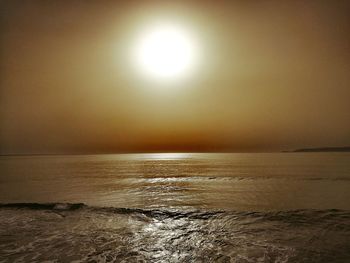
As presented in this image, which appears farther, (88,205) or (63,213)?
(88,205)

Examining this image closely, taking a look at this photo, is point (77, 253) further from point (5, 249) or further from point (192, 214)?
point (192, 214)

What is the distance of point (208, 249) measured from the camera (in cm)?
846

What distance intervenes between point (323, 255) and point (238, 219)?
5038 millimetres

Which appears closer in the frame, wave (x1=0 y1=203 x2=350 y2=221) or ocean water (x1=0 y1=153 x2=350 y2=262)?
ocean water (x1=0 y1=153 x2=350 y2=262)

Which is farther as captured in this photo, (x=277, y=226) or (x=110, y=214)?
(x=110, y=214)

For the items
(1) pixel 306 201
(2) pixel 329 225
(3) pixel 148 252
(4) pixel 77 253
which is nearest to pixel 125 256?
(3) pixel 148 252

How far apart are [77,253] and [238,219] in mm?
7870

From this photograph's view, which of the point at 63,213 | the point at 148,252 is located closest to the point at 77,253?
the point at 148,252

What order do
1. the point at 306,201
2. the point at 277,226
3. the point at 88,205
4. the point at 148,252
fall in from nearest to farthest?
1. the point at 148,252
2. the point at 277,226
3. the point at 88,205
4. the point at 306,201

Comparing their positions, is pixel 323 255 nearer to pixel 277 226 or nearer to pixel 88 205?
pixel 277 226

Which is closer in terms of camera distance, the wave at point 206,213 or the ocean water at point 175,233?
the ocean water at point 175,233

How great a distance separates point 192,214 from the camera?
14.0 meters

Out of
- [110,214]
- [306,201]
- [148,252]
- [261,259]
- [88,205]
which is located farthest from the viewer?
[306,201]

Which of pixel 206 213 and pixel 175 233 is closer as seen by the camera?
pixel 175 233
